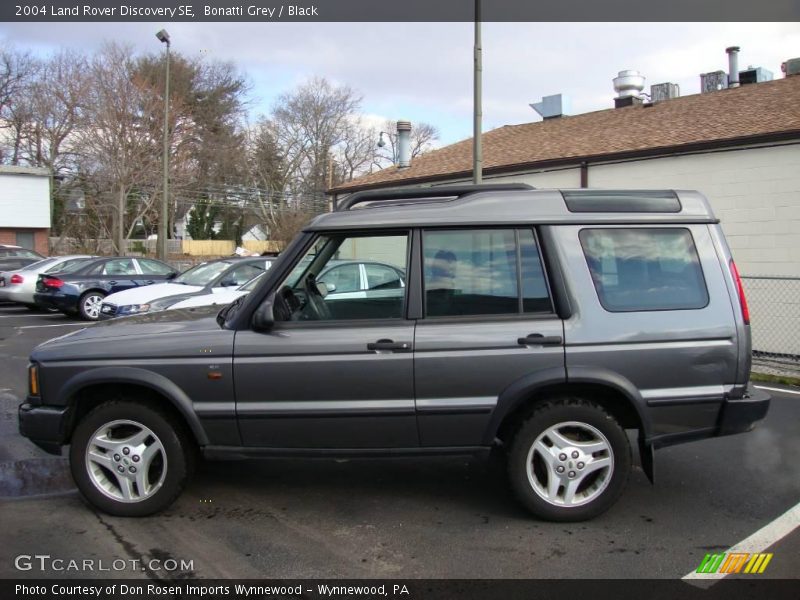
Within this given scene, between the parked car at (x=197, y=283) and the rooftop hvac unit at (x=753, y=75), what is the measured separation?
13.3 metres

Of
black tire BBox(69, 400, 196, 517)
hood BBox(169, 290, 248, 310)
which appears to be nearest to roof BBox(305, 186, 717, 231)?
black tire BBox(69, 400, 196, 517)

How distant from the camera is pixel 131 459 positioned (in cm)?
391

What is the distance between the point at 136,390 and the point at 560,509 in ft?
8.68

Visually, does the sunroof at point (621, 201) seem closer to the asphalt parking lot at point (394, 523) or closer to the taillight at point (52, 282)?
the asphalt parking lot at point (394, 523)

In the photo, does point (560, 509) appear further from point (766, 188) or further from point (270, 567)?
point (766, 188)

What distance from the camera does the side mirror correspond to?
3.77 metres

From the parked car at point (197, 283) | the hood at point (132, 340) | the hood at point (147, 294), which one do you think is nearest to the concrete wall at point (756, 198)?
the parked car at point (197, 283)

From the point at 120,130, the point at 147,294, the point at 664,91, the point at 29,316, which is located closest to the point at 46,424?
the point at 147,294

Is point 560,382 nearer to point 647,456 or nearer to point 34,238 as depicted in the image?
point 647,456

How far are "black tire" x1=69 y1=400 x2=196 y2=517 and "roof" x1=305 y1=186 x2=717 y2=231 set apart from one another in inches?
59.0

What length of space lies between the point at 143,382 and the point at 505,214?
2.34 meters

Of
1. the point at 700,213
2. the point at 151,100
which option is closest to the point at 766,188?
the point at 700,213

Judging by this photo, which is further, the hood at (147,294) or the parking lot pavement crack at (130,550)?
the hood at (147,294)

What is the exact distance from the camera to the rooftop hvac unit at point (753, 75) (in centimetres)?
1650
